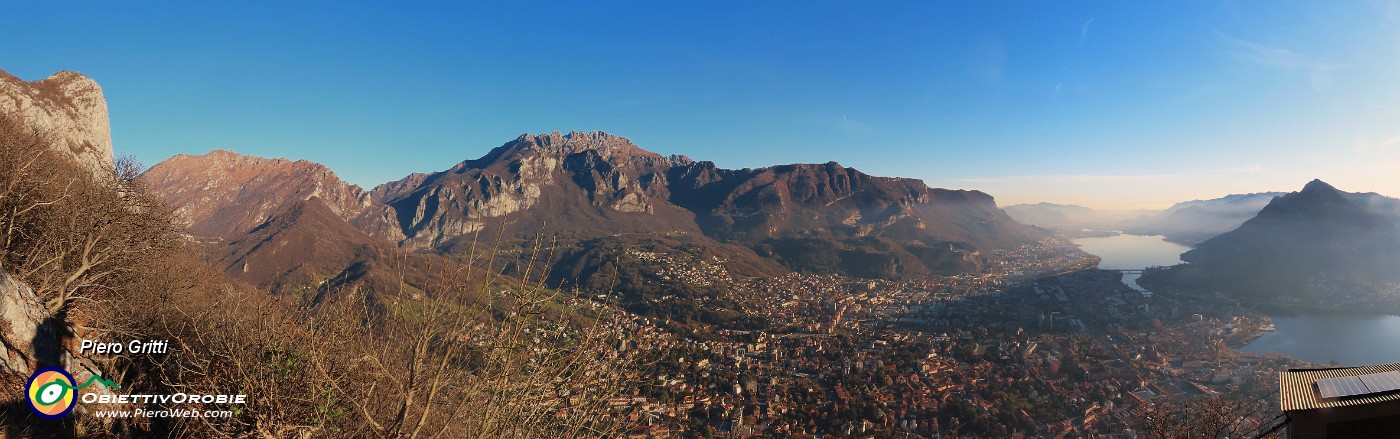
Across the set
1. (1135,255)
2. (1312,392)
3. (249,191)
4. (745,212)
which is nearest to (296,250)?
(249,191)

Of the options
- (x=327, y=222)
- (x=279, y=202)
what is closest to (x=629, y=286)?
(x=327, y=222)

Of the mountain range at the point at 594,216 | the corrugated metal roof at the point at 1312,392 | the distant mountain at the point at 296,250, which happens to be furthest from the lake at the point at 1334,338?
the distant mountain at the point at 296,250

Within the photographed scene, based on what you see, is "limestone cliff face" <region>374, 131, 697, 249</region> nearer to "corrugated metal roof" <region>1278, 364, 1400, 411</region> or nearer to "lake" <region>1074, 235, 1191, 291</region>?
"lake" <region>1074, 235, 1191, 291</region>

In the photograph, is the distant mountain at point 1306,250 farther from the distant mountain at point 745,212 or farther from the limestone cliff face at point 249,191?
the limestone cliff face at point 249,191

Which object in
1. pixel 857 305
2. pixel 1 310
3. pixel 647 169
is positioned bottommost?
pixel 857 305

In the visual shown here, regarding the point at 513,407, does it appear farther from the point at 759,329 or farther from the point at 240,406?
the point at 759,329

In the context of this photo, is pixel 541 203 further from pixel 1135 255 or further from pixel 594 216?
pixel 1135 255
